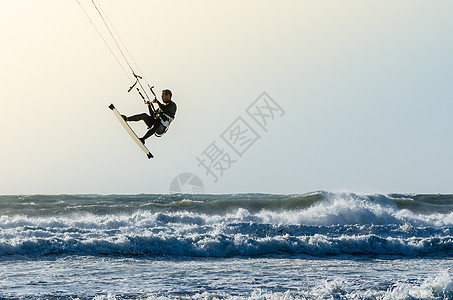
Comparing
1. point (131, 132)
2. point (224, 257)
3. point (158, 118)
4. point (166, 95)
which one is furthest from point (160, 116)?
point (224, 257)

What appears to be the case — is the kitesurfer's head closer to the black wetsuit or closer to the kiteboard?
the black wetsuit

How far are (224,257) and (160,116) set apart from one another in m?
5.58

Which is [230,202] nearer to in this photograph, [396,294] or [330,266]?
[330,266]

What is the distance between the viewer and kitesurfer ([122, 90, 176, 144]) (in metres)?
14.0

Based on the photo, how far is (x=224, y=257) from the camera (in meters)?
17.8

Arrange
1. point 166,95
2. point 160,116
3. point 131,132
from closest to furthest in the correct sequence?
1. point 160,116
2. point 166,95
3. point 131,132

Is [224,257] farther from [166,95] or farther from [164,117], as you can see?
[166,95]

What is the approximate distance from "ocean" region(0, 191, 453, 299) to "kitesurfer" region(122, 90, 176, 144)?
11.1 feet

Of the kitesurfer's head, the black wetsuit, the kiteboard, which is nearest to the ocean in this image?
the kiteboard

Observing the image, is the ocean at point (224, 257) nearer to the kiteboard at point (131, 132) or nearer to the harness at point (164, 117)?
the kiteboard at point (131, 132)

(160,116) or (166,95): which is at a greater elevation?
(166,95)

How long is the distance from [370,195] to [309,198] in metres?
3.72

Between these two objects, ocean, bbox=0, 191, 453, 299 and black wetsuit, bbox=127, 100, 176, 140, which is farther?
black wetsuit, bbox=127, 100, 176, 140

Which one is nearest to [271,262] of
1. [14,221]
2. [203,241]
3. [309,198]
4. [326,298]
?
[203,241]
